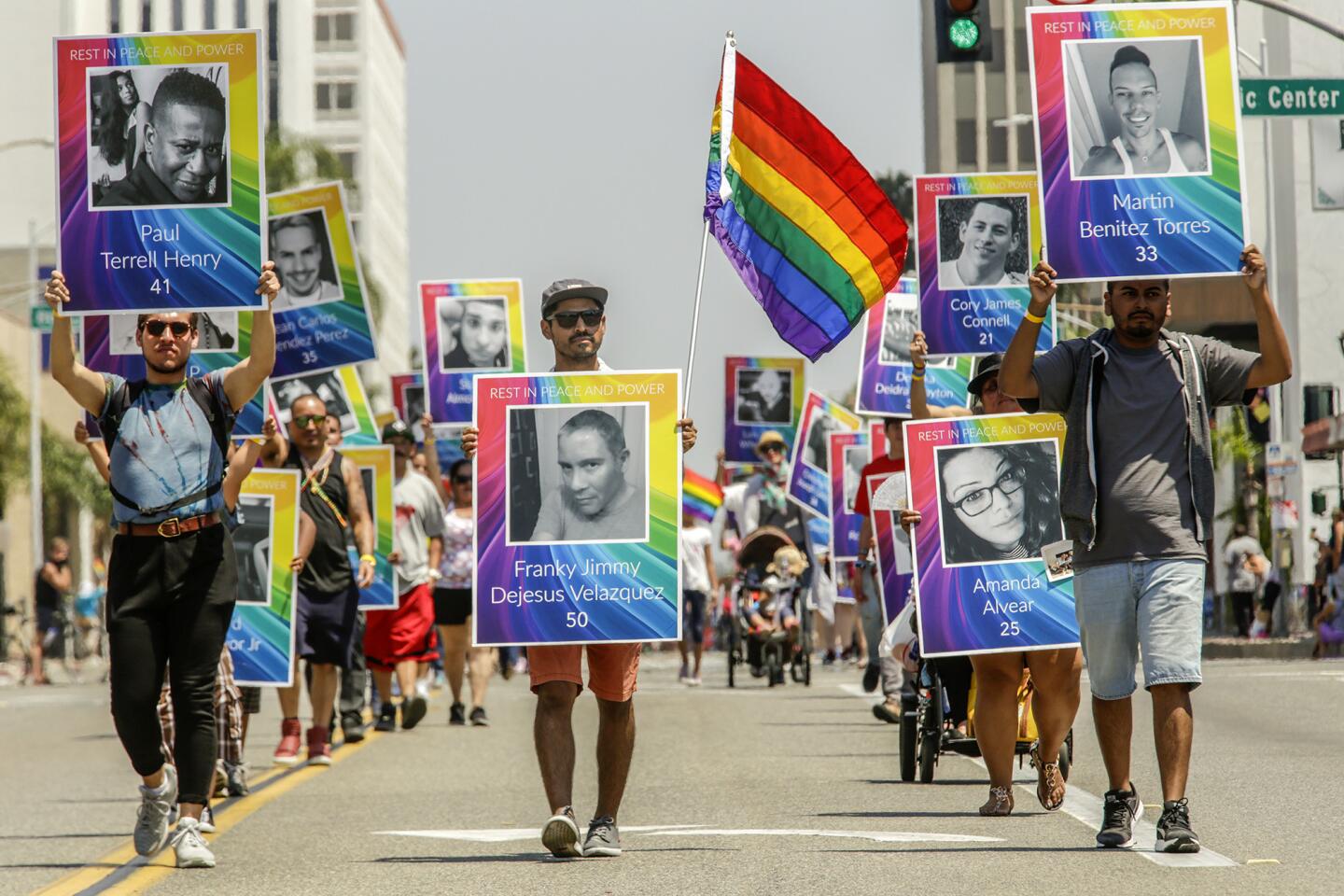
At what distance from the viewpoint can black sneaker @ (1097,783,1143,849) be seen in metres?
8.82

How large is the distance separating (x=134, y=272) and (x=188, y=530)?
1.66 m

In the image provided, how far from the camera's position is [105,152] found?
36.0ft

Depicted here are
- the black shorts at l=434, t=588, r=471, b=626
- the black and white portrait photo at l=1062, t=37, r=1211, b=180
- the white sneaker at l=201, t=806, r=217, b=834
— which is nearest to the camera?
the black and white portrait photo at l=1062, t=37, r=1211, b=180

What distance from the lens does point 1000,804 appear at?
1041 cm

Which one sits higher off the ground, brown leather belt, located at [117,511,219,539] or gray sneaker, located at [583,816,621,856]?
brown leather belt, located at [117,511,219,539]

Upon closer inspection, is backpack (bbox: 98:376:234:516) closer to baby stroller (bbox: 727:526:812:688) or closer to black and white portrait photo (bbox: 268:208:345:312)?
black and white portrait photo (bbox: 268:208:345:312)

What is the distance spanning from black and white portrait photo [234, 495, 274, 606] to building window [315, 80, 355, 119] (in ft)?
411

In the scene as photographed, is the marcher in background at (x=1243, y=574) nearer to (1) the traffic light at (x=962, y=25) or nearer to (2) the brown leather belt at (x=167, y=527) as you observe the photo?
(1) the traffic light at (x=962, y=25)

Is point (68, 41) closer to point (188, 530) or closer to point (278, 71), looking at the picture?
point (188, 530)

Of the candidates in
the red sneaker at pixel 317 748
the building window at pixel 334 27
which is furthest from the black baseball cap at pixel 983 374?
the building window at pixel 334 27

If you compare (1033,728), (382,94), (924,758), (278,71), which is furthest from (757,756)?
(382,94)

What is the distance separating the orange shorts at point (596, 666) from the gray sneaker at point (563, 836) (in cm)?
50

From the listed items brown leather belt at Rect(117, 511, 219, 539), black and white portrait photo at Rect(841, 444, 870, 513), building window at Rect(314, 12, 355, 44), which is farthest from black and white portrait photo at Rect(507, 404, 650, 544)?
building window at Rect(314, 12, 355, 44)

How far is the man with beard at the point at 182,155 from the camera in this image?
10766mm
